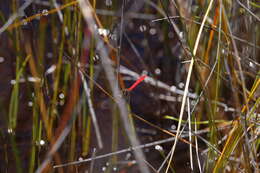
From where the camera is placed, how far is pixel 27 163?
86cm

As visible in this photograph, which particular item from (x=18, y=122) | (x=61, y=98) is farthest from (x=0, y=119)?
(x=61, y=98)

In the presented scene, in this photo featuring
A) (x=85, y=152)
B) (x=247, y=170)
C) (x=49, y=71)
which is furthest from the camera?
(x=49, y=71)

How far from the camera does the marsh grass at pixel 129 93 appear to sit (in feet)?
2.18

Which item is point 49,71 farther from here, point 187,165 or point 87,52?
point 187,165

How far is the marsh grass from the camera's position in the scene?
66 cm

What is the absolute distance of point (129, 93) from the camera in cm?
74

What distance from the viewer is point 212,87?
0.92 metres

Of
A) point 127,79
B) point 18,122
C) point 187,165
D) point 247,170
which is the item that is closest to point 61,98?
point 18,122

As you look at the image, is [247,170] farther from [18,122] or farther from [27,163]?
[18,122]

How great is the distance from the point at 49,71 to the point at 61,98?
0.53 ft

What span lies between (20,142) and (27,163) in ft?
0.27

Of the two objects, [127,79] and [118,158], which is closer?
[118,158]

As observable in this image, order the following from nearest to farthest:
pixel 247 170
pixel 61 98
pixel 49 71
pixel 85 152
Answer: pixel 247 170
pixel 85 152
pixel 61 98
pixel 49 71

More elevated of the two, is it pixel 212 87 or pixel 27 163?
pixel 212 87
